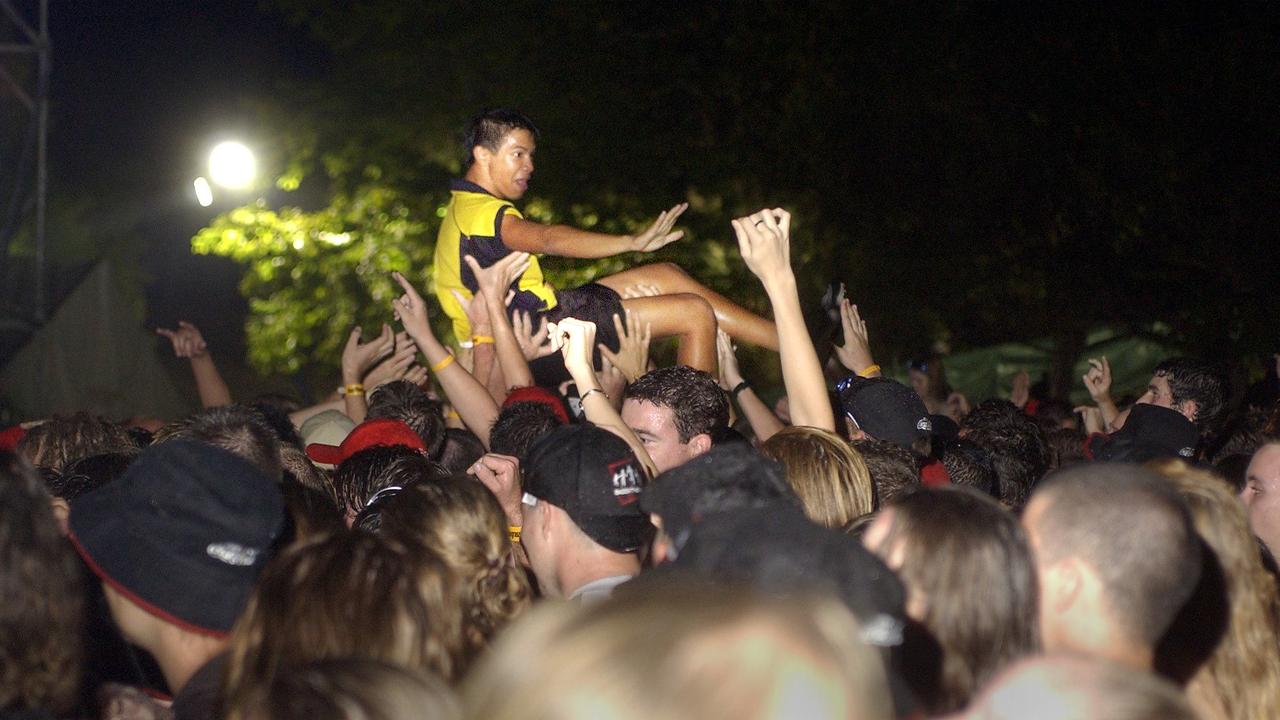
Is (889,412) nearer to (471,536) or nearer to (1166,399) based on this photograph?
(1166,399)

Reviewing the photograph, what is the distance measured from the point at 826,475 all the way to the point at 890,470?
0.81 m

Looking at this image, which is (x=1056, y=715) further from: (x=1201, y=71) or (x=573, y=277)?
(x=1201, y=71)

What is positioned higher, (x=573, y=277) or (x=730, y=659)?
(x=730, y=659)

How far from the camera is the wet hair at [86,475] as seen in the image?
15.0 feet

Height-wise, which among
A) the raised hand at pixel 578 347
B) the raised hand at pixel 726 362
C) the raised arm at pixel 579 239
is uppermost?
the raised arm at pixel 579 239

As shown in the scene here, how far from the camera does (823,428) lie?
4625mm

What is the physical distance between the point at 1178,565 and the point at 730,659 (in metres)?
1.62

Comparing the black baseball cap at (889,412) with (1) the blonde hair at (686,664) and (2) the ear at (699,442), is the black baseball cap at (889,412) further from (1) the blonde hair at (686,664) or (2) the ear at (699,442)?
(1) the blonde hair at (686,664)

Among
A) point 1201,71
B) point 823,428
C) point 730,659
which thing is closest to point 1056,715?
point 730,659

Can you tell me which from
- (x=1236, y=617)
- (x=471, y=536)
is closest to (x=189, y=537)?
(x=471, y=536)

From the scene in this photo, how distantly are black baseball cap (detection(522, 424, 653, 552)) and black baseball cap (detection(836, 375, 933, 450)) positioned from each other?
6.17 ft

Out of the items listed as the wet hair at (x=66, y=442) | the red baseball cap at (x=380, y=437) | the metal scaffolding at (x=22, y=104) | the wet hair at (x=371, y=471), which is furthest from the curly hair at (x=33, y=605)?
the metal scaffolding at (x=22, y=104)

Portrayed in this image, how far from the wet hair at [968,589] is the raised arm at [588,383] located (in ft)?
6.01

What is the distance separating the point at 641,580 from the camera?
1.88 m
